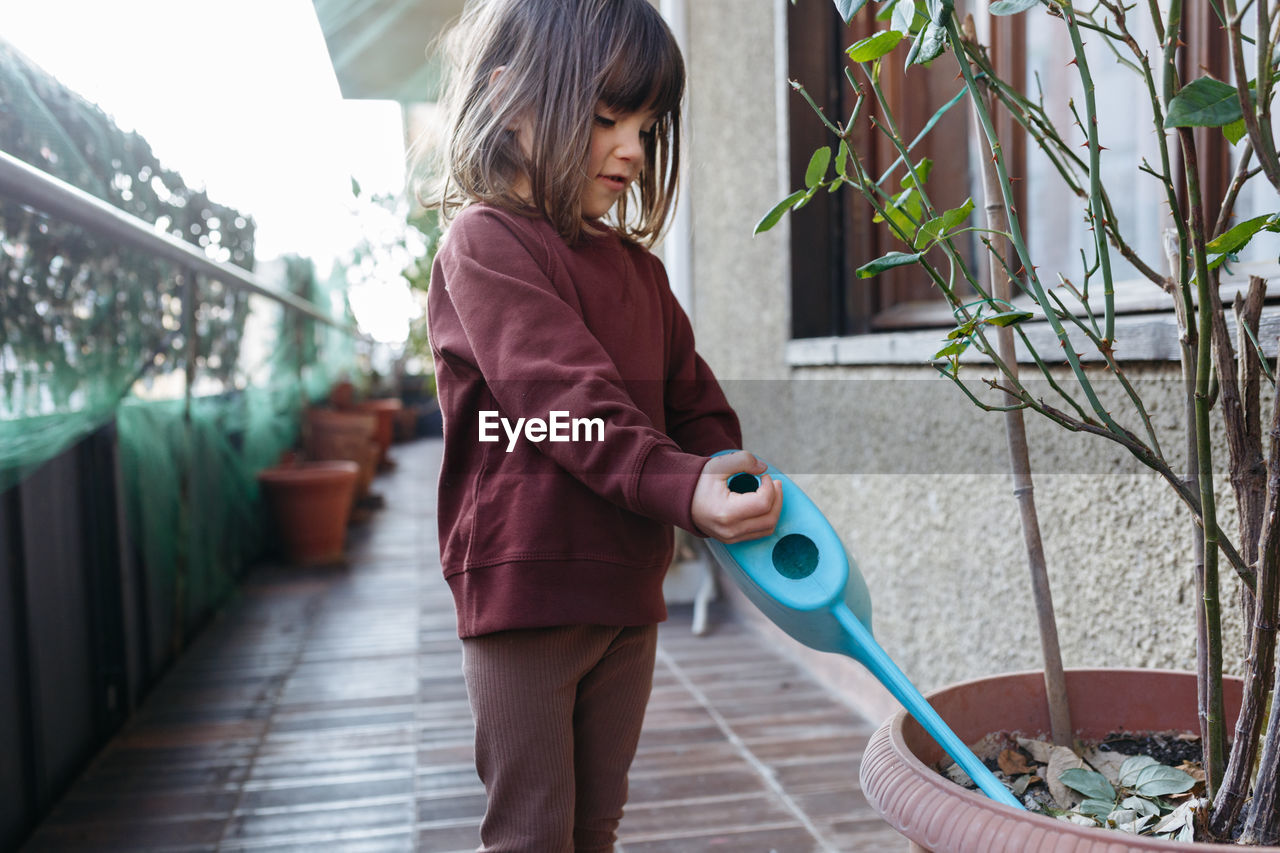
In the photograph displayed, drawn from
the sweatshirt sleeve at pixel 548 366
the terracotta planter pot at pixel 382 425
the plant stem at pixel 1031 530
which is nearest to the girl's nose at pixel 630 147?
the sweatshirt sleeve at pixel 548 366

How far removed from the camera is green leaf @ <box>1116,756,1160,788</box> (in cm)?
85

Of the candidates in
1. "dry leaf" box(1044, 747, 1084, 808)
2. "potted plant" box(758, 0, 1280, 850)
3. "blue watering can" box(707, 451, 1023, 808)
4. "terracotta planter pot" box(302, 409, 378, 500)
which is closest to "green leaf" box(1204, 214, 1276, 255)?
"potted plant" box(758, 0, 1280, 850)

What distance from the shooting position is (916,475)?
74.5 inches

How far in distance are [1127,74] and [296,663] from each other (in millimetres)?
2277

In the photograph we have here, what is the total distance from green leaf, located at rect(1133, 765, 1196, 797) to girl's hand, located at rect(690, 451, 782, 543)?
38 cm

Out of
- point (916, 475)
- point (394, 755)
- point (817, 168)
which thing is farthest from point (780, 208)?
point (394, 755)

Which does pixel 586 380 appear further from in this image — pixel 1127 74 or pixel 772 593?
pixel 1127 74

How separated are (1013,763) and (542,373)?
0.57 metres

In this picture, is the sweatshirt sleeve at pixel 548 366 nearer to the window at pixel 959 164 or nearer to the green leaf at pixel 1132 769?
the green leaf at pixel 1132 769

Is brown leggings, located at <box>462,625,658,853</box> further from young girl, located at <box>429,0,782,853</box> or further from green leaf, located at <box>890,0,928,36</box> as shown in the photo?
green leaf, located at <box>890,0,928,36</box>

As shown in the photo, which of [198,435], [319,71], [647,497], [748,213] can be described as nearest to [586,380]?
[647,497]

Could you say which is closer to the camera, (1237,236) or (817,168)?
(1237,236)

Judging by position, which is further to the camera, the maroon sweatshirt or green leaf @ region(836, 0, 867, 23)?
the maroon sweatshirt

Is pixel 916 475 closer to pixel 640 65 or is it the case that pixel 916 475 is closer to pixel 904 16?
pixel 640 65
